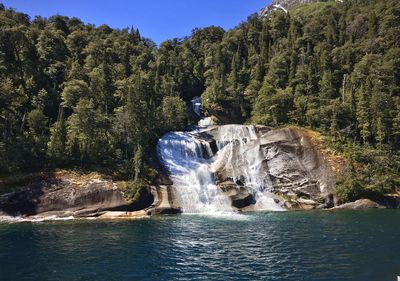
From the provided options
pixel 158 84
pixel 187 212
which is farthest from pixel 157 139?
pixel 158 84

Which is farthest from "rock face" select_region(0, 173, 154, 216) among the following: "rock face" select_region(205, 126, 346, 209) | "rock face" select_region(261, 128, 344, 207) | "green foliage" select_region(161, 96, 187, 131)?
"green foliage" select_region(161, 96, 187, 131)

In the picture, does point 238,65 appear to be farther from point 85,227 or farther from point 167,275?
point 167,275

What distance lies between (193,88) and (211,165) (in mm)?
47402

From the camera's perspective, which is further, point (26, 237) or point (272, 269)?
point (26, 237)

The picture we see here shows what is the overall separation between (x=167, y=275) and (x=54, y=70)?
233 ft

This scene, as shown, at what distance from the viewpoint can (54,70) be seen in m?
87.4

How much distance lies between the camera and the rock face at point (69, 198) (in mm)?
56906

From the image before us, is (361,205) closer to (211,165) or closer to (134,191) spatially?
(211,165)

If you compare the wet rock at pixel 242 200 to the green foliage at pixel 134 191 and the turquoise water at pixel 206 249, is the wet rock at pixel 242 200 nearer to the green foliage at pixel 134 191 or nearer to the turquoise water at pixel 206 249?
the turquoise water at pixel 206 249

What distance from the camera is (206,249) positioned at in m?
36.1

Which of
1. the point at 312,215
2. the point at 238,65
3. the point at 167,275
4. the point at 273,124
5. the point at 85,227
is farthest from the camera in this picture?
the point at 238,65

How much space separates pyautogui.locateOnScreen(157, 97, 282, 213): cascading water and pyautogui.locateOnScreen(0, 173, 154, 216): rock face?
808 cm

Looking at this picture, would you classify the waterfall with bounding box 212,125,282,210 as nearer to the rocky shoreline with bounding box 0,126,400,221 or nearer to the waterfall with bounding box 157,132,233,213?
the rocky shoreline with bounding box 0,126,400,221

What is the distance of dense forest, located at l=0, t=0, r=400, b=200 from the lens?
68.0 meters
